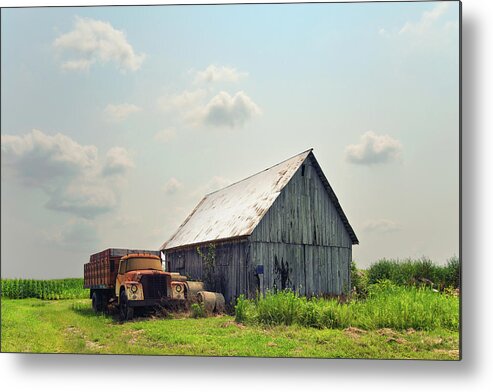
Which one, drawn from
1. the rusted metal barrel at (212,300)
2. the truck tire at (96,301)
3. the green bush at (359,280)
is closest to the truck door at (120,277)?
the truck tire at (96,301)

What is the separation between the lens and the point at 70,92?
1079 cm

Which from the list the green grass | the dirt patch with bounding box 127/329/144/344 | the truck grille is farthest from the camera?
the truck grille

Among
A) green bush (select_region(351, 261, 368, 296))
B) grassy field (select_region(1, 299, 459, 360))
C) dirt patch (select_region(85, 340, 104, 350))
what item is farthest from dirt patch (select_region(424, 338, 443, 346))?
dirt patch (select_region(85, 340, 104, 350))

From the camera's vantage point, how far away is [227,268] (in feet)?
45.4

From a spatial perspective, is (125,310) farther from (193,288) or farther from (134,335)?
(134,335)

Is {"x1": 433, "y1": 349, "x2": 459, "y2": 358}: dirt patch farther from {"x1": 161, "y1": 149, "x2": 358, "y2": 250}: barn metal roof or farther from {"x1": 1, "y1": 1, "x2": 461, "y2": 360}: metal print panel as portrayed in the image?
{"x1": 161, "y1": 149, "x2": 358, "y2": 250}: barn metal roof

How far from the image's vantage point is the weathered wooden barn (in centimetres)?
1317

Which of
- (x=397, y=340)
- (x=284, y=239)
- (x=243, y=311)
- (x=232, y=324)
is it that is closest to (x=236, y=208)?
(x=284, y=239)

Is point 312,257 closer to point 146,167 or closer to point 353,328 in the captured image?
point 353,328

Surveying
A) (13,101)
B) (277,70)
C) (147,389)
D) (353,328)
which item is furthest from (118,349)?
(277,70)

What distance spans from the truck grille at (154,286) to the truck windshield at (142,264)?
0.51m

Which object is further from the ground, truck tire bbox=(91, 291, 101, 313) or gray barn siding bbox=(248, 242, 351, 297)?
gray barn siding bbox=(248, 242, 351, 297)

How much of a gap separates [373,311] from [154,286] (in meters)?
5.42

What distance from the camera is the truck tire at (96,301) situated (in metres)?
13.3
